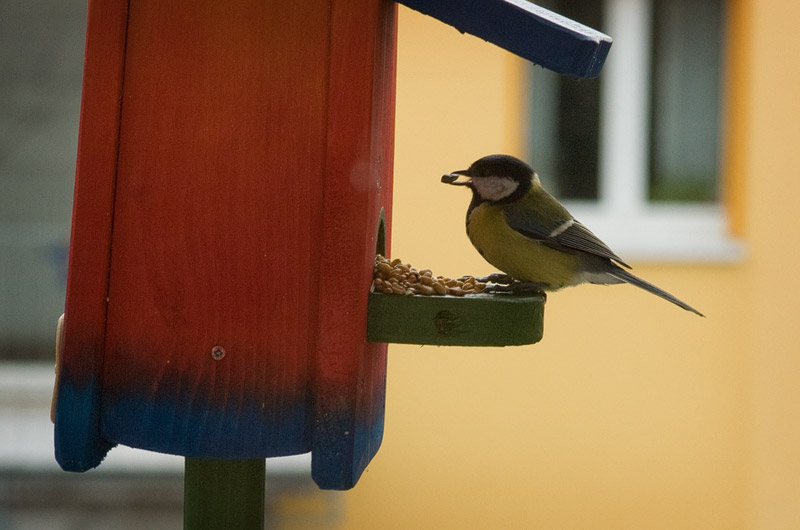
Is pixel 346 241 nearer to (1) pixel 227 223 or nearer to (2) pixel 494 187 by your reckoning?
(1) pixel 227 223

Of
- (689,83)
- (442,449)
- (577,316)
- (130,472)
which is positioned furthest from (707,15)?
(130,472)

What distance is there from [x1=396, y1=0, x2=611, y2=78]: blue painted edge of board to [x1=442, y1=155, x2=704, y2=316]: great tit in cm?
73

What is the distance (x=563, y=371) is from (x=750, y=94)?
1.78 metres

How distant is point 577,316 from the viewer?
5.59 m

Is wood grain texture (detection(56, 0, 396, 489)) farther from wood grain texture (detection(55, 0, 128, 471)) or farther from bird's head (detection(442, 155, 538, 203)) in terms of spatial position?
bird's head (detection(442, 155, 538, 203))

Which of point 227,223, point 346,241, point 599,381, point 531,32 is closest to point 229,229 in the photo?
point 227,223

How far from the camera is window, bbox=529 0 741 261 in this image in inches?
228

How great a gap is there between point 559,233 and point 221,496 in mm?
1163

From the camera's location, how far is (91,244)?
1719 millimetres

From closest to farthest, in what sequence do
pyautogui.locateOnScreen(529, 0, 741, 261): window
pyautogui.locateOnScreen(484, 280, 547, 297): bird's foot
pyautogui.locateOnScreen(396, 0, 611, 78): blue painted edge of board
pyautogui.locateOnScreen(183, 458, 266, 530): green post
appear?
pyautogui.locateOnScreen(396, 0, 611, 78): blue painted edge of board, pyautogui.locateOnScreen(183, 458, 266, 530): green post, pyautogui.locateOnScreen(484, 280, 547, 297): bird's foot, pyautogui.locateOnScreen(529, 0, 741, 261): window

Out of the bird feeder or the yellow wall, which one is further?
the yellow wall

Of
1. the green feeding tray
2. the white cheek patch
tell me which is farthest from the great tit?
the green feeding tray

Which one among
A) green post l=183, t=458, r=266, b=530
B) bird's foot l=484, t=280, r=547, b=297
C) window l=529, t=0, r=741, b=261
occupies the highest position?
window l=529, t=0, r=741, b=261

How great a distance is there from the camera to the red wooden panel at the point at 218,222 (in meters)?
1.69
